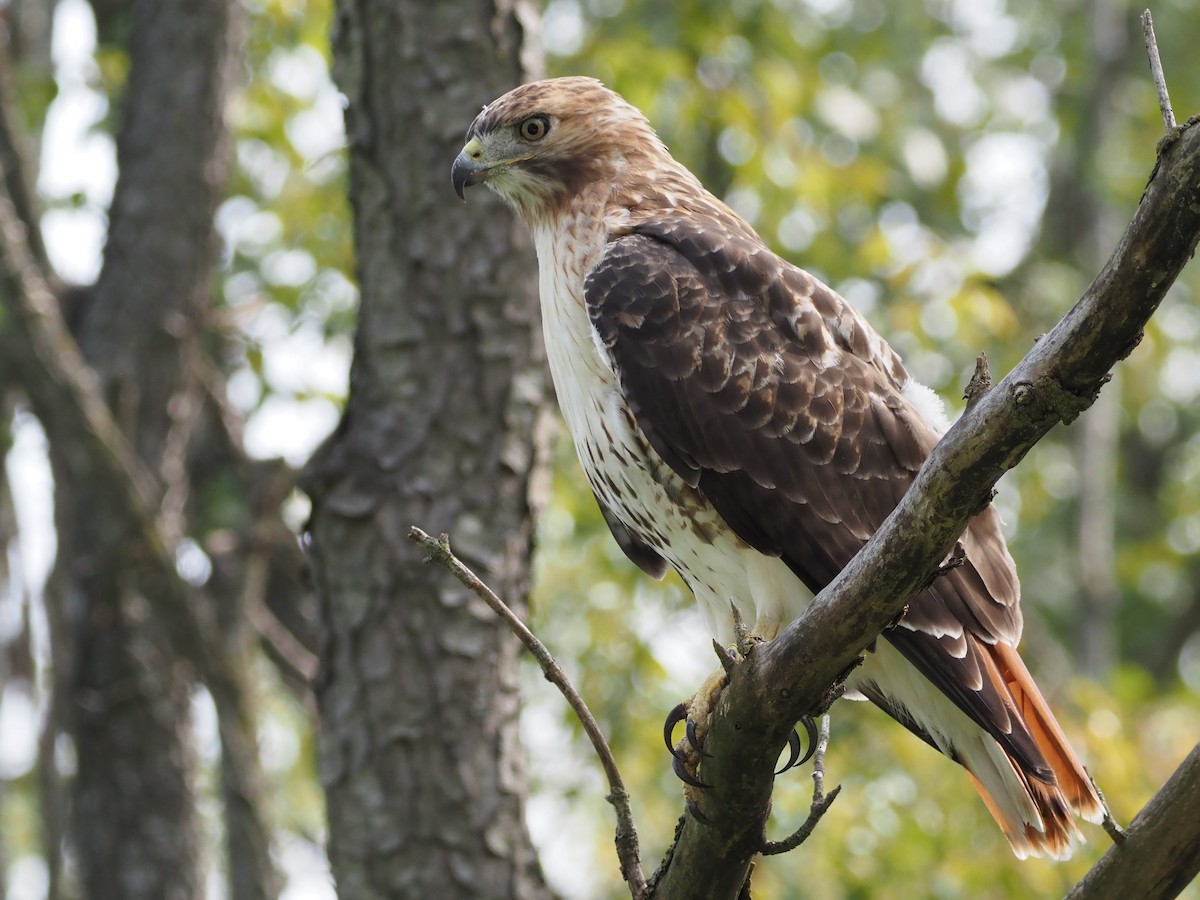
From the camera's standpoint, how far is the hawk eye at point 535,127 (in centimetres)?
413

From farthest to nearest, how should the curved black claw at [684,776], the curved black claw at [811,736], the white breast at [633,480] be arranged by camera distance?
the white breast at [633,480] < the curved black claw at [811,736] < the curved black claw at [684,776]

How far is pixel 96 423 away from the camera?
496 cm

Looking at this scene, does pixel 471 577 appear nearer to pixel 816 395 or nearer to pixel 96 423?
pixel 816 395

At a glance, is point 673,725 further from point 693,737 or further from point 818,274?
point 818,274

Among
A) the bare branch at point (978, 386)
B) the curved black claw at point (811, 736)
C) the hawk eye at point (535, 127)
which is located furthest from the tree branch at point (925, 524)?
the hawk eye at point (535, 127)

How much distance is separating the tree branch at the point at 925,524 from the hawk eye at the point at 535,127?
6.49 ft

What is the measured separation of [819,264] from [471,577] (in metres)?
5.63

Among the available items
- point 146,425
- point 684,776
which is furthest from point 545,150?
point 146,425

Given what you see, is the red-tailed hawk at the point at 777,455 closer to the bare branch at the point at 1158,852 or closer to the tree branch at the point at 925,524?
the bare branch at the point at 1158,852

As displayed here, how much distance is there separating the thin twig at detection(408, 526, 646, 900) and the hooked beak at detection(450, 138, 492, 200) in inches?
63.0

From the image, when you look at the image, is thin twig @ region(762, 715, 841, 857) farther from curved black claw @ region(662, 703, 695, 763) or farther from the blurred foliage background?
the blurred foliage background

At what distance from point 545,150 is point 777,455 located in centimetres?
118

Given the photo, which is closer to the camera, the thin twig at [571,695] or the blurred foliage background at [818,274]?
the thin twig at [571,695]

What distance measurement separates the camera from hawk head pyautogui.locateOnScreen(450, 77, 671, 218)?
411 cm
